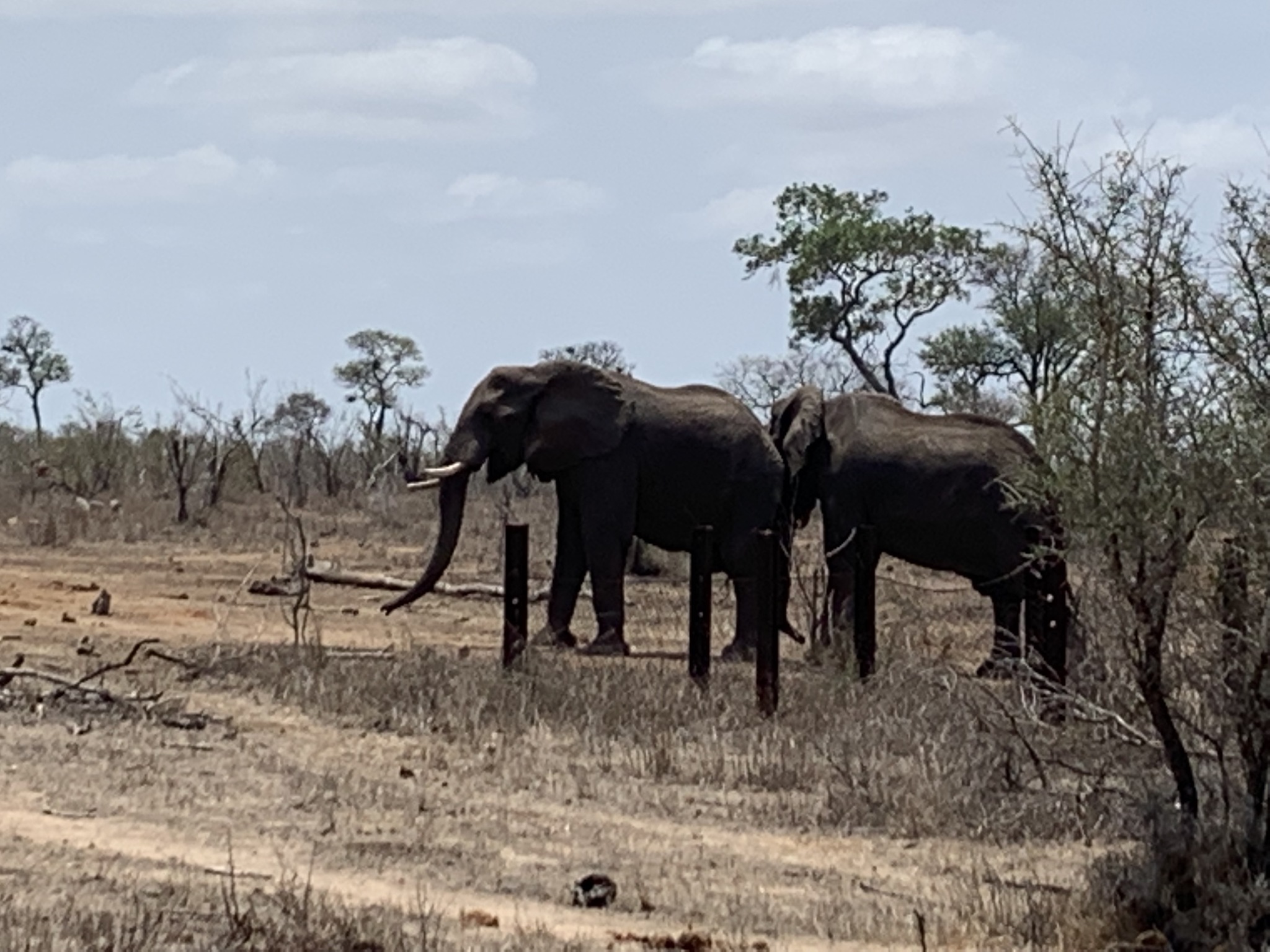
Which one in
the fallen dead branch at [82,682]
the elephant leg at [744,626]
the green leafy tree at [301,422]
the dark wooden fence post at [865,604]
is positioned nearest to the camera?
the fallen dead branch at [82,682]

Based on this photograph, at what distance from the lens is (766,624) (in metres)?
12.7

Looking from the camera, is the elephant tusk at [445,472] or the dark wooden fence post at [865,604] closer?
the dark wooden fence post at [865,604]

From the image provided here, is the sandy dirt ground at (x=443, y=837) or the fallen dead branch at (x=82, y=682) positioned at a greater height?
the fallen dead branch at (x=82, y=682)

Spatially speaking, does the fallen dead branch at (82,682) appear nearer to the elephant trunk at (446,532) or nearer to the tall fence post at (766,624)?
the elephant trunk at (446,532)

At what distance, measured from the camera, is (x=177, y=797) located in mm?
10180

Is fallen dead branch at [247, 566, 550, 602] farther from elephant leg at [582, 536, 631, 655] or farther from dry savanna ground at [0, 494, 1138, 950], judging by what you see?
dry savanna ground at [0, 494, 1138, 950]

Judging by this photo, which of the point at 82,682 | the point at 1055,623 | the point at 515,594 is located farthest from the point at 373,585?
the point at 1055,623

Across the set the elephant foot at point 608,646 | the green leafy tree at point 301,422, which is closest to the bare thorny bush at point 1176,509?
the elephant foot at point 608,646

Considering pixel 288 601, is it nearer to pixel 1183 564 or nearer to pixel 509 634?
pixel 509 634

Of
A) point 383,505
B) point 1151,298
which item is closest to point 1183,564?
point 1151,298

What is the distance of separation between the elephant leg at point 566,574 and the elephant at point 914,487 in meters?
1.71

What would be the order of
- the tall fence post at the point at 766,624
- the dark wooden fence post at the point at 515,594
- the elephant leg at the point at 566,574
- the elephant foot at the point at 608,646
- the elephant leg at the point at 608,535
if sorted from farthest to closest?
1. the elephant leg at the point at 566,574
2. the elephant leg at the point at 608,535
3. the elephant foot at the point at 608,646
4. the dark wooden fence post at the point at 515,594
5. the tall fence post at the point at 766,624

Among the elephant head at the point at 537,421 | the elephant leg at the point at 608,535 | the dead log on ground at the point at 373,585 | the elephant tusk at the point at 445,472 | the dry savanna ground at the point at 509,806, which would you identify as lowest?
the dry savanna ground at the point at 509,806

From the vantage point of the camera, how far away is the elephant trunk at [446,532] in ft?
53.6
